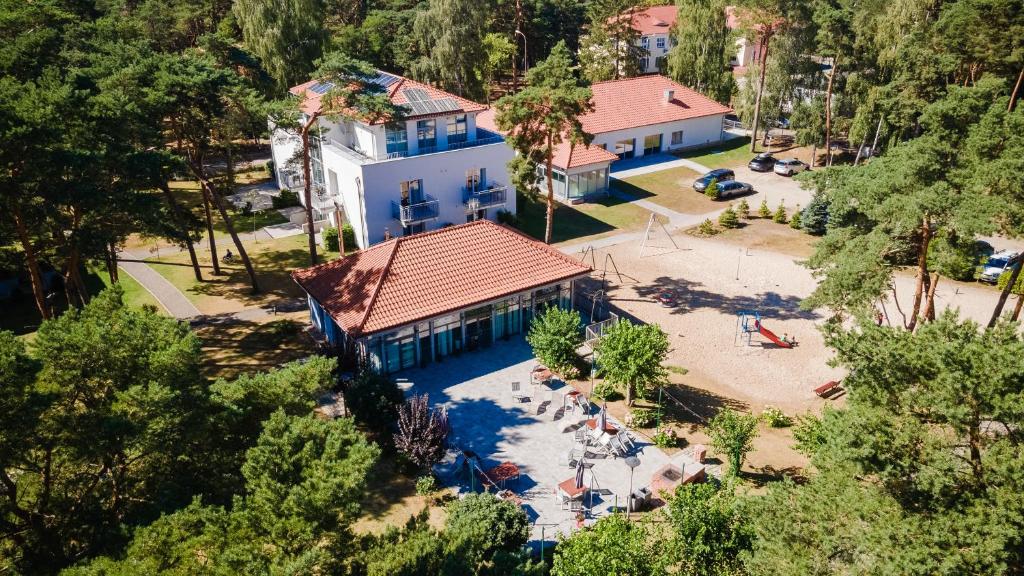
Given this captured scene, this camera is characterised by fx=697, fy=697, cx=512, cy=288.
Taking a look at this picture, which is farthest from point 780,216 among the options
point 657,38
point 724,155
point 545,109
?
point 657,38

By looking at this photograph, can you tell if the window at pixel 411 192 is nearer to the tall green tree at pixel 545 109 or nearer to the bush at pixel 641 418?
the tall green tree at pixel 545 109

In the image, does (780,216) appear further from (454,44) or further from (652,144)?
(454,44)

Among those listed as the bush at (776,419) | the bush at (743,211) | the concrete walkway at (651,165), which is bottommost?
the bush at (776,419)

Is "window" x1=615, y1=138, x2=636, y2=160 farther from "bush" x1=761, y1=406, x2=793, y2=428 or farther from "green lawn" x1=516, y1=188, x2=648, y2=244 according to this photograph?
"bush" x1=761, y1=406, x2=793, y2=428

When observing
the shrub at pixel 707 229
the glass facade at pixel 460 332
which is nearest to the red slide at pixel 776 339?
the glass facade at pixel 460 332

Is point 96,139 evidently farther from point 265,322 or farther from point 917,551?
point 917,551

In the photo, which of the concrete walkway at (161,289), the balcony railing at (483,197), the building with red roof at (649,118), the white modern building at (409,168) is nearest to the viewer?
the concrete walkway at (161,289)

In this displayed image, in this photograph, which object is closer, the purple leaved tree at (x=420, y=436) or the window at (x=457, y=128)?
the purple leaved tree at (x=420, y=436)
